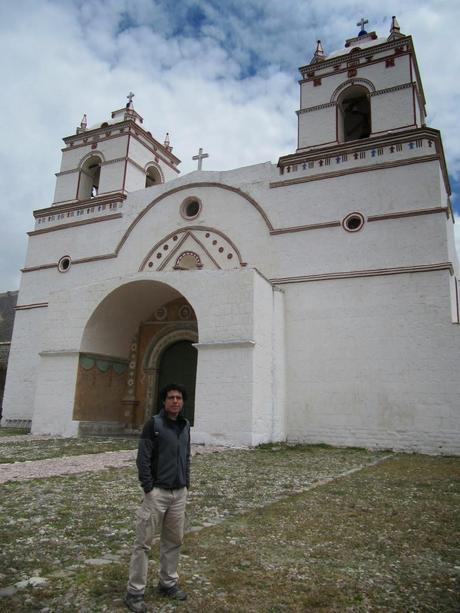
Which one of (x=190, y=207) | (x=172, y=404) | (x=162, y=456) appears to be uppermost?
(x=190, y=207)

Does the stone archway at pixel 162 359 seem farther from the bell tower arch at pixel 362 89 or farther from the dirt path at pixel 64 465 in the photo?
the bell tower arch at pixel 362 89

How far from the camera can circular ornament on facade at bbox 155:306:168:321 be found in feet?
45.6

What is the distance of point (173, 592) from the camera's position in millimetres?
A: 2605

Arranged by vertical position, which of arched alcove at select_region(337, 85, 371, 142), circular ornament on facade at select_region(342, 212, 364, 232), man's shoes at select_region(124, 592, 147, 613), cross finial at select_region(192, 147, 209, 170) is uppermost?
arched alcove at select_region(337, 85, 371, 142)

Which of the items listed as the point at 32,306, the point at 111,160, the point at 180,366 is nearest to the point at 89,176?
the point at 111,160

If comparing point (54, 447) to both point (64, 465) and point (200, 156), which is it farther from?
point (200, 156)

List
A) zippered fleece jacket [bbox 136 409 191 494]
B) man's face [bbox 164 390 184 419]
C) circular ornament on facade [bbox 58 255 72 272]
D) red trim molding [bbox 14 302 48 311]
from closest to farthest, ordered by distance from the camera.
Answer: zippered fleece jacket [bbox 136 409 191 494]
man's face [bbox 164 390 184 419]
red trim molding [bbox 14 302 48 311]
circular ornament on facade [bbox 58 255 72 272]

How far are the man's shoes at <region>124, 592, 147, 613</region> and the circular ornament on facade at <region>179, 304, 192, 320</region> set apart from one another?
439 inches

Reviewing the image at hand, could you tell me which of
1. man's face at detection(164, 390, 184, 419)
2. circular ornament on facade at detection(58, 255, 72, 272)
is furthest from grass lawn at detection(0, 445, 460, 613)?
circular ornament on facade at detection(58, 255, 72, 272)

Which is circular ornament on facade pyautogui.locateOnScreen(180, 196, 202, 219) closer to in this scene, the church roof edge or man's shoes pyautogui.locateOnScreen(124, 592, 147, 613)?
the church roof edge

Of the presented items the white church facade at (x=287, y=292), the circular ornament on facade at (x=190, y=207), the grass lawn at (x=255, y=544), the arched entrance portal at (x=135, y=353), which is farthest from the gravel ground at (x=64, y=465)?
the circular ornament on facade at (x=190, y=207)

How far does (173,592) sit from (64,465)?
15.0 ft

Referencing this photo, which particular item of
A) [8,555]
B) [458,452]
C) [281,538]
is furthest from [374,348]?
[8,555]

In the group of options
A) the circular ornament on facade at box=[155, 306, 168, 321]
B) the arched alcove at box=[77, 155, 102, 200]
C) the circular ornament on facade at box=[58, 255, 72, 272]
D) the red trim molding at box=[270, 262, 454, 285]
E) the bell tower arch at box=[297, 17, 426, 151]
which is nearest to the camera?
the red trim molding at box=[270, 262, 454, 285]
